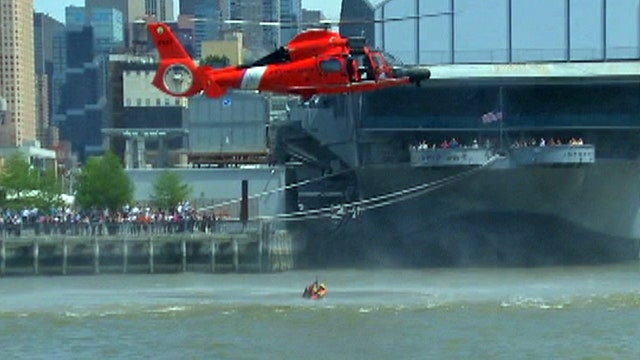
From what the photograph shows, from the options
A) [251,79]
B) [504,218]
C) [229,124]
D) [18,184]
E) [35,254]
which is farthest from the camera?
[229,124]

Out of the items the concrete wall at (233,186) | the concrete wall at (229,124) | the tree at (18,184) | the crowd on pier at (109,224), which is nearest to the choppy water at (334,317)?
the crowd on pier at (109,224)

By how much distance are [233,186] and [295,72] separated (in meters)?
53.7

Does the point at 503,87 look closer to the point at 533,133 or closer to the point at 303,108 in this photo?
the point at 533,133

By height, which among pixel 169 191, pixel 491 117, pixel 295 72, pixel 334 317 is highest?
pixel 295 72

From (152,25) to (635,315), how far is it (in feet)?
59.7

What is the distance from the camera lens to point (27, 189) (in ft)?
423

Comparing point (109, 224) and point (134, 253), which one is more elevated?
point (109, 224)

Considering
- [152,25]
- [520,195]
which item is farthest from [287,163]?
[152,25]

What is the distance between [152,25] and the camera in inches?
2653

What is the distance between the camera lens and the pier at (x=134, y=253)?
95.4 m

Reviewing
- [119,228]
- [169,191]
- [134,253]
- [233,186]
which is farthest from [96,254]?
[233,186]

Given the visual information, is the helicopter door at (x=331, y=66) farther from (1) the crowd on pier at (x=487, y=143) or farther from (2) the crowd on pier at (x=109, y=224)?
(2) the crowd on pier at (x=109, y=224)

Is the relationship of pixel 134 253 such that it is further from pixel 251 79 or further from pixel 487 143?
pixel 251 79

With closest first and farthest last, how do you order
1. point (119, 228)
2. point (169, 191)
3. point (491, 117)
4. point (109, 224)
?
1. point (491, 117)
2. point (119, 228)
3. point (109, 224)
4. point (169, 191)
